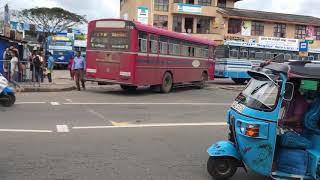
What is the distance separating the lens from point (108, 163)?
777 cm

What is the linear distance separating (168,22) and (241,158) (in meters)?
63.5

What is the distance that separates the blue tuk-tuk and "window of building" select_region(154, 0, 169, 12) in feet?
207

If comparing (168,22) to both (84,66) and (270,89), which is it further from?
(270,89)

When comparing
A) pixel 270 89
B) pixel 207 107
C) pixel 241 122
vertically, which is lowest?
pixel 207 107

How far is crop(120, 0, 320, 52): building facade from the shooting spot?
68750 millimetres

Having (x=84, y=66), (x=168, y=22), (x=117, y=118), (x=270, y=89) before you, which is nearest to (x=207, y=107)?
(x=117, y=118)

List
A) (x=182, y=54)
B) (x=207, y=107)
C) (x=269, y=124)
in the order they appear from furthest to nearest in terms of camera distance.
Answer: (x=182, y=54) < (x=207, y=107) < (x=269, y=124)

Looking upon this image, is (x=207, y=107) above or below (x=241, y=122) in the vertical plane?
below

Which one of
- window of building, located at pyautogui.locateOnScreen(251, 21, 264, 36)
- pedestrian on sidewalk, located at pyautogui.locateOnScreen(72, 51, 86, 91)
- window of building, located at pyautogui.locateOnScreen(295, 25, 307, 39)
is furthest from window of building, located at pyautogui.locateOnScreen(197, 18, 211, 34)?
pedestrian on sidewalk, located at pyautogui.locateOnScreen(72, 51, 86, 91)

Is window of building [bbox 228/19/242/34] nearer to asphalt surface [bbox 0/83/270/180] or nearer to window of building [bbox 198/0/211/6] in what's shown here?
window of building [bbox 198/0/211/6]

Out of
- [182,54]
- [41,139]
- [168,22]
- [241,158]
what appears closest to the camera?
[241,158]

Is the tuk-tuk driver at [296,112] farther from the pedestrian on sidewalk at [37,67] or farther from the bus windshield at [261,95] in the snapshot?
the pedestrian on sidewalk at [37,67]

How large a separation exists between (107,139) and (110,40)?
34.9ft

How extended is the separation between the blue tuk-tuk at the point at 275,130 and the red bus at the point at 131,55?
42.2 feet
